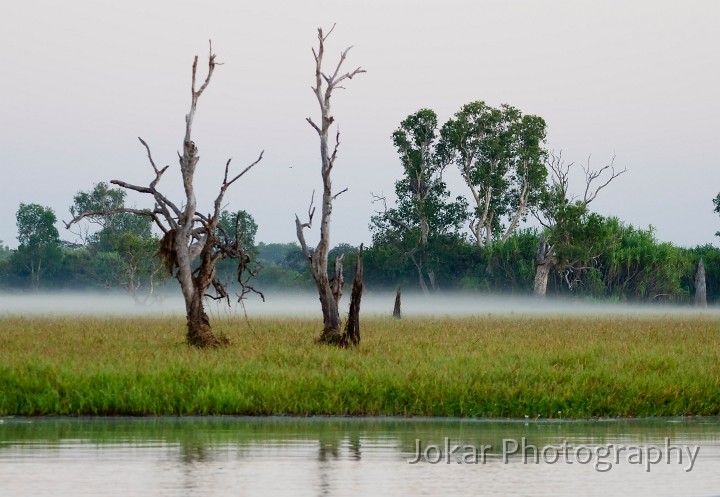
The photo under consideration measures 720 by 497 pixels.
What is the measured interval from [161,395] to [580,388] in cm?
616

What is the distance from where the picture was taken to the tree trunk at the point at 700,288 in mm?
72312

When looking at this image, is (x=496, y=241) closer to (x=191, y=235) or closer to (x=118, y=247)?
(x=118, y=247)

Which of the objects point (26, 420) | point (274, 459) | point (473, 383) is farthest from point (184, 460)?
point (473, 383)

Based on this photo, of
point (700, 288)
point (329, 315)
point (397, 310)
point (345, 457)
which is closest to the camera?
point (345, 457)

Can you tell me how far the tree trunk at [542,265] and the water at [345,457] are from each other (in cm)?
5758

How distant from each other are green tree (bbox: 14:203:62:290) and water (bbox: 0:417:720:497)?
286 ft

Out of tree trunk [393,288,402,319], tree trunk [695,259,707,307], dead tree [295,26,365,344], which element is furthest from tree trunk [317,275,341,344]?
tree trunk [695,259,707,307]

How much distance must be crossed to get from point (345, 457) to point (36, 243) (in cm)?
9425

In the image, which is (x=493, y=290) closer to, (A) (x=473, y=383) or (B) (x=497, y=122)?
(B) (x=497, y=122)

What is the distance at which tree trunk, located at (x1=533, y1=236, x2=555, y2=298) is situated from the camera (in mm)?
74188

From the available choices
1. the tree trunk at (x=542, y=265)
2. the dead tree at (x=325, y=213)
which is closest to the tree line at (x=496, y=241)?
the tree trunk at (x=542, y=265)

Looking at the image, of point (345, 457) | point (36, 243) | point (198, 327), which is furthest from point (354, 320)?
point (36, 243)

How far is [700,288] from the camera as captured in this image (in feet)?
240

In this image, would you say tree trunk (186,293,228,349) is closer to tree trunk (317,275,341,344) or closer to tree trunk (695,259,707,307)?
tree trunk (317,275,341,344)
